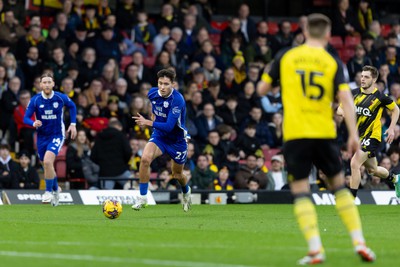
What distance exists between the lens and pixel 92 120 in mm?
24672

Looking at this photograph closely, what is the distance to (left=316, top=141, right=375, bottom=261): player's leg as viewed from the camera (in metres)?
10.1

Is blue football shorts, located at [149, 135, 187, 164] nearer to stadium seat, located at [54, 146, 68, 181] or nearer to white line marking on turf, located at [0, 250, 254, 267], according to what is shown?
stadium seat, located at [54, 146, 68, 181]

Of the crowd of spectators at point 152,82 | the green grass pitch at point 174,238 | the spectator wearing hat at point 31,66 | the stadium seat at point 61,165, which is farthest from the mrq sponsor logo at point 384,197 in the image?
the spectator wearing hat at point 31,66

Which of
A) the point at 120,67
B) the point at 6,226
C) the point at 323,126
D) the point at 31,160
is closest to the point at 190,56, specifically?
the point at 120,67

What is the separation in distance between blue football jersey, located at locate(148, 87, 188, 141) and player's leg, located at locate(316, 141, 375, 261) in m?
7.34

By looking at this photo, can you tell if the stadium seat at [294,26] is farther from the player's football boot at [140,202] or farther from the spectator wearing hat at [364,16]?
the player's football boot at [140,202]

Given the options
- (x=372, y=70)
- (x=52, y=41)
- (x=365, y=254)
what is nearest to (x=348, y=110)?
(x=365, y=254)

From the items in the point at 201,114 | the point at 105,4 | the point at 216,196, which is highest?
the point at 105,4

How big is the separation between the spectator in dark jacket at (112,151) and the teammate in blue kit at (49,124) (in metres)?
2.56

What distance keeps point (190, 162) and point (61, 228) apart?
10951 millimetres

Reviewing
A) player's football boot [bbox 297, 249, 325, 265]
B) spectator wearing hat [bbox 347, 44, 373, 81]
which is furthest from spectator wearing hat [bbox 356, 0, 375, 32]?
player's football boot [bbox 297, 249, 325, 265]

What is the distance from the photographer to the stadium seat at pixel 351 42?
30.9 metres

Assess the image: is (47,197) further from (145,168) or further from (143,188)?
(145,168)

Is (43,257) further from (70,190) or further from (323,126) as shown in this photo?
(70,190)
